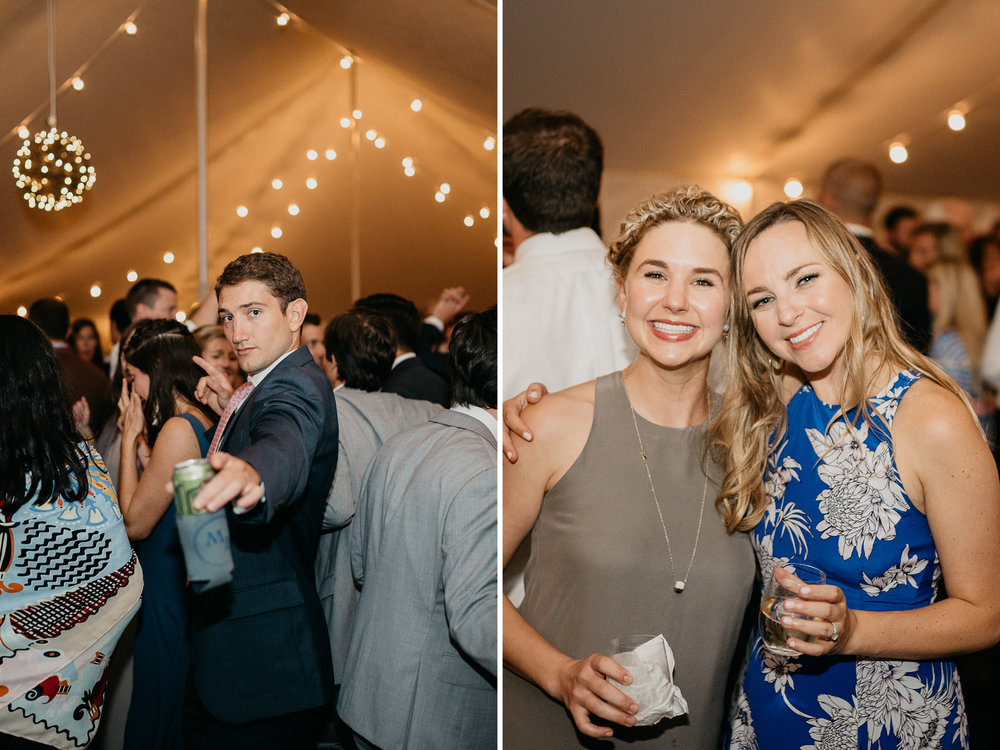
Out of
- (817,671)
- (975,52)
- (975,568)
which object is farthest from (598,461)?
(975,52)

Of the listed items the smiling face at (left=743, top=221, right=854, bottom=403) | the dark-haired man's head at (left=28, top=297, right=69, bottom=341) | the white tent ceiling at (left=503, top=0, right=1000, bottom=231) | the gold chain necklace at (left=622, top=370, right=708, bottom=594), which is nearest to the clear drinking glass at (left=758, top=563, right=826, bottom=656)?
the gold chain necklace at (left=622, top=370, right=708, bottom=594)

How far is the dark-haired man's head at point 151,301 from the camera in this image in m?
1.53

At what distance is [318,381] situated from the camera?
5.14ft

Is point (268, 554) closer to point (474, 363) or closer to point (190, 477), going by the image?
point (190, 477)

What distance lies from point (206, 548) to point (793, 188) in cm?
185

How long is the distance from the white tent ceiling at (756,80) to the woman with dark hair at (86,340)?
115 centimetres

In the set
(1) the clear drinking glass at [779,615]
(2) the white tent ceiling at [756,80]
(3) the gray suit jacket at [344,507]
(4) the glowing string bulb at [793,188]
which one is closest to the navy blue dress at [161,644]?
(3) the gray suit jacket at [344,507]

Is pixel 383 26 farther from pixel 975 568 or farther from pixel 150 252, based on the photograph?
pixel 975 568

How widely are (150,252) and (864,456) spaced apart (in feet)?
5.07

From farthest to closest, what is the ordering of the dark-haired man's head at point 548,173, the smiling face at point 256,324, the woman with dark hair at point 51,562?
the dark-haired man's head at point 548,173 < the smiling face at point 256,324 < the woman with dark hair at point 51,562

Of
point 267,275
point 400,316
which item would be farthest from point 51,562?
point 400,316

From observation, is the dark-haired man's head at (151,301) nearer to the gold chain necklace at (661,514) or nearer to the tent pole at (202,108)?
the tent pole at (202,108)

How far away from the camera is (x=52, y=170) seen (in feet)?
4.99

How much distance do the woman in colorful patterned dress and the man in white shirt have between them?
407mm
